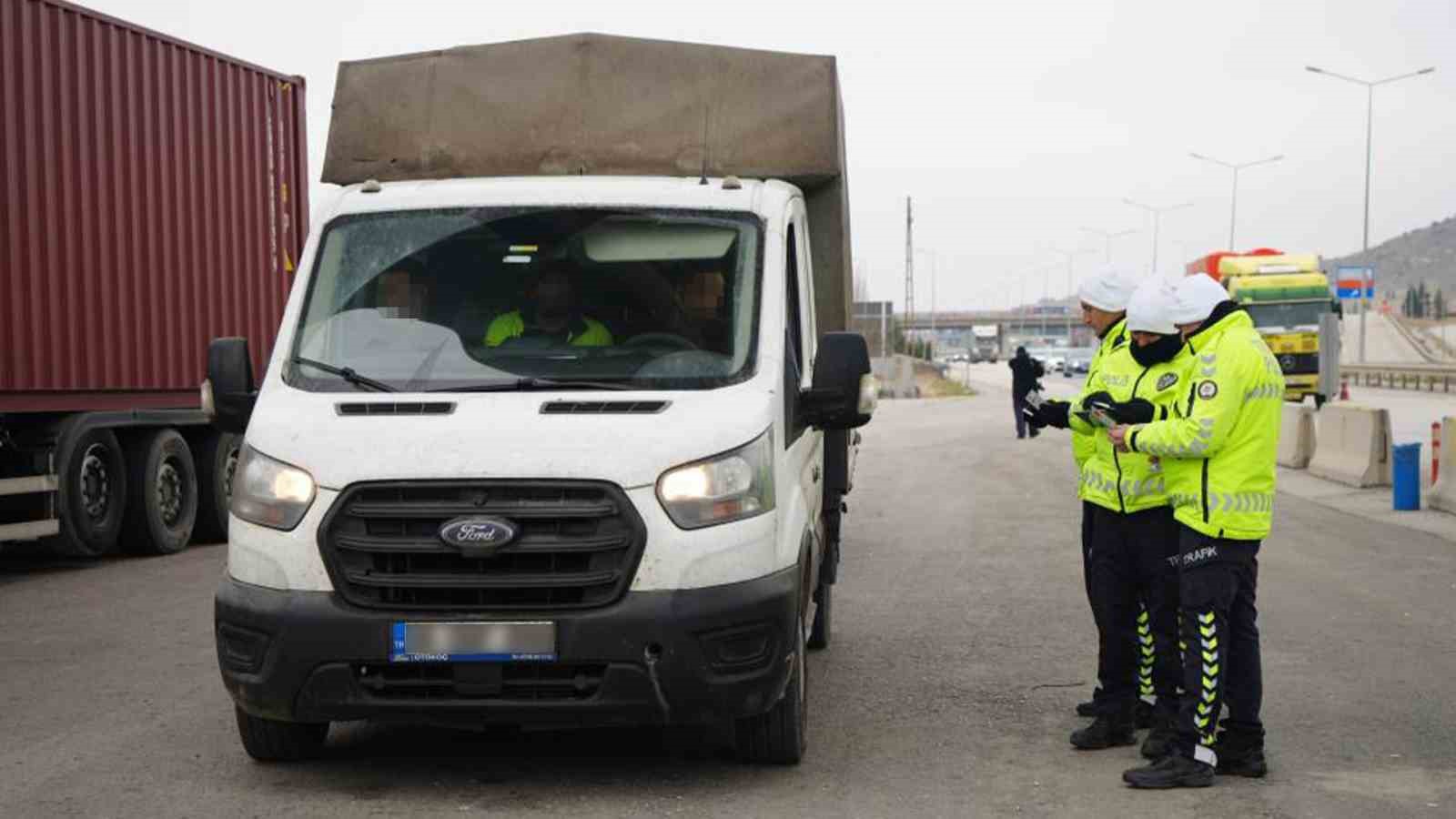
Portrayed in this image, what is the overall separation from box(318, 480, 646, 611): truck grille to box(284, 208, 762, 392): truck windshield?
2.05 feet

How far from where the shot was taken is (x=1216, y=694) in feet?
20.3

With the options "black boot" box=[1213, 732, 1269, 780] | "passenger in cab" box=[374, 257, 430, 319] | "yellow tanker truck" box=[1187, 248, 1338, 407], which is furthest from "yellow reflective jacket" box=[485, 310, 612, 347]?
"yellow tanker truck" box=[1187, 248, 1338, 407]

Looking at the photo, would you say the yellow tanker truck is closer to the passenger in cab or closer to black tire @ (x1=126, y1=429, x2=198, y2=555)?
black tire @ (x1=126, y1=429, x2=198, y2=555)

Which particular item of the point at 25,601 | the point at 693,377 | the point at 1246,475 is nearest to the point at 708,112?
the point at 693,377

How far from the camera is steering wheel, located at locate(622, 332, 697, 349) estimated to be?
6461mm

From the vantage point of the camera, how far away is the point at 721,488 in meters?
5.80

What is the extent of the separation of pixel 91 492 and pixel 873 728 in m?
8.44

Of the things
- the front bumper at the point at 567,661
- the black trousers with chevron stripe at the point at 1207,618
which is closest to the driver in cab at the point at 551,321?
the front bumper at the point at 567,661

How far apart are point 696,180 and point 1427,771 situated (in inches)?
139

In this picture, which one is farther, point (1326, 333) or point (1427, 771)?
point (1326, 333)

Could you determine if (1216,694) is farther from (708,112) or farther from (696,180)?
(708,112)

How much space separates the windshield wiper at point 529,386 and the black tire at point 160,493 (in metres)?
8.59

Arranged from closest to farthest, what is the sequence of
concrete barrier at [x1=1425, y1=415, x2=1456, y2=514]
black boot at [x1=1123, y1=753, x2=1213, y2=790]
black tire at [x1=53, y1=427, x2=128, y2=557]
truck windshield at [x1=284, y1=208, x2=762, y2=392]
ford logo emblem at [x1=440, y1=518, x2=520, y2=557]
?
ford logo emblem at [x1=440, y1=518, x2=520, y2=557] → black boot at [x1=1123, y1=753, x2=1213, y2=790] → truck windshield at [x1=284, y1=208, x2=762, y2=392] → black tire at [x1=53, y1=427, x2=128, y2=557] → concrete barrier at [x1=1425, y1=415, x2=1456, y2=514]

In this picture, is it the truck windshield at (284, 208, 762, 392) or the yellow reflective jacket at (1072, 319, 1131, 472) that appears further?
the yellow reflective jacket at (1072, 319, 1131, 472)
